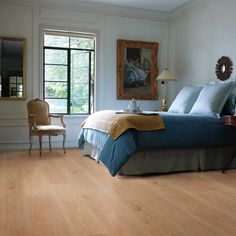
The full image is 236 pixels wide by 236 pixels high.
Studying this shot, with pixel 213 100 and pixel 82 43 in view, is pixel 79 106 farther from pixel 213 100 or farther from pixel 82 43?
pixel 213 100

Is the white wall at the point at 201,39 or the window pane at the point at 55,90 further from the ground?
the white wall at the point at 201,39

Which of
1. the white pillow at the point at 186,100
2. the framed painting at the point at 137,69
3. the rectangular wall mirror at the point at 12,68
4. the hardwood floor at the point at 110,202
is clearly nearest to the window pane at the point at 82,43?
the framed painting at the point at 137,69

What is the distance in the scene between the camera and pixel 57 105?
584cm

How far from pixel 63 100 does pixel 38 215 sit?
148 inches

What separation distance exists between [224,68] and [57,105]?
9.90 feet

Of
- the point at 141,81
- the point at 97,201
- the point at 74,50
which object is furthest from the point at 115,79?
the point at 97,201

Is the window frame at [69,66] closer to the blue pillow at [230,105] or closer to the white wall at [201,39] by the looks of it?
the white wall at [201,39]

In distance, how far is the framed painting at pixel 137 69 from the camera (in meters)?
6.04

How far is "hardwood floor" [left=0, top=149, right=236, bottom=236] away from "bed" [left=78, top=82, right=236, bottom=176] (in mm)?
156

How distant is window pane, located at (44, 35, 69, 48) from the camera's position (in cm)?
571

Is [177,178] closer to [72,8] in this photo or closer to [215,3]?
[215,3]

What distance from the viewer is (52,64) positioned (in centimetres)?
577

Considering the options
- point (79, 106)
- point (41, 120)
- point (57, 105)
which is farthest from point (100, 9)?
point (41, 120)

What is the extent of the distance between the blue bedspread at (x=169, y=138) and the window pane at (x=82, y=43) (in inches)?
94.5
